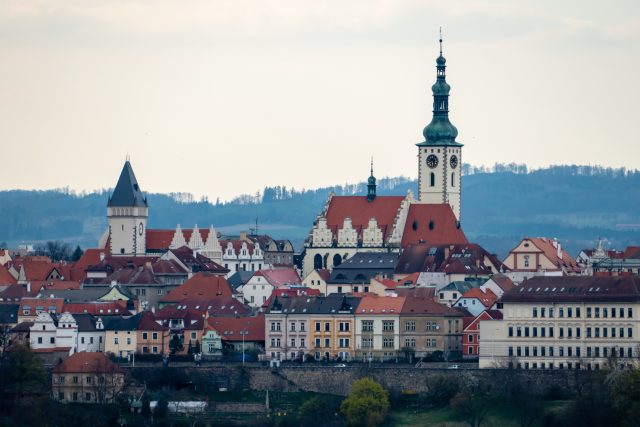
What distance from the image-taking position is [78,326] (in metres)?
102

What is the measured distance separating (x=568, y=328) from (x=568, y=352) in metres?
1.13

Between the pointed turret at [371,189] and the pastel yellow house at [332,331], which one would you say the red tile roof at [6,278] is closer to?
the pointed turret at [371,189]

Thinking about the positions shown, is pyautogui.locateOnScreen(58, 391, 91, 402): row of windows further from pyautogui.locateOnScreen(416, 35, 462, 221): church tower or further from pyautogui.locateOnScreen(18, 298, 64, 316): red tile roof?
pyautogui.locateOnScreen(416, 35, 462, 221): church tower

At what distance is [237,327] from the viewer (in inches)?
4099

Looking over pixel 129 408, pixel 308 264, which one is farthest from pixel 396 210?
pixel 129 408

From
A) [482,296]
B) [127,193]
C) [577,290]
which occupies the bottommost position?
[577,290]

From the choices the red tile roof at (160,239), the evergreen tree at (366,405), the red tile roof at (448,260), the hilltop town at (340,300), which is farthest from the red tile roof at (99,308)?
the red tile roof at (160,239)

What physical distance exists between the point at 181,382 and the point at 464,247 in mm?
28627

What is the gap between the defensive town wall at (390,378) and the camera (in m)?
90.0

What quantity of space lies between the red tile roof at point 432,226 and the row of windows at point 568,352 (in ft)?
105

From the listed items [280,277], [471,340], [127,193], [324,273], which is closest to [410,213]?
[324,273]

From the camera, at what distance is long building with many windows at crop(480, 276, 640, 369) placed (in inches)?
3647

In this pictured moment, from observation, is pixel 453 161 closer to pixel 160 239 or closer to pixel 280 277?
pixel 280 277

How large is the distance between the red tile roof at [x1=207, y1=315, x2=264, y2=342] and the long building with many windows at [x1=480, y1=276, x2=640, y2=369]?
12813mm
